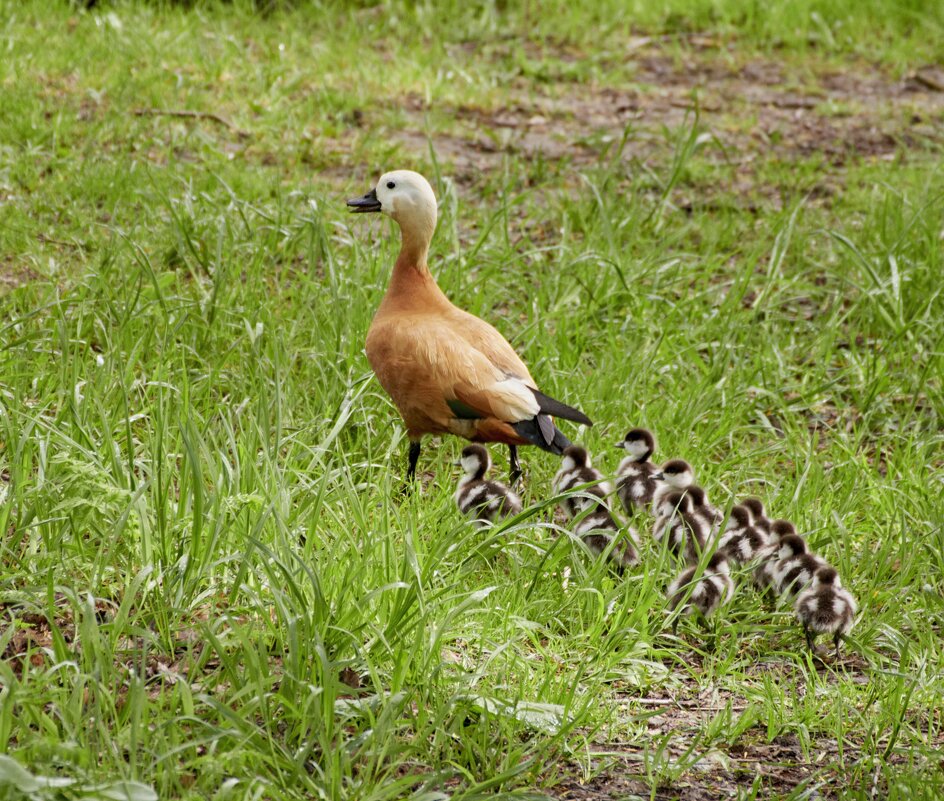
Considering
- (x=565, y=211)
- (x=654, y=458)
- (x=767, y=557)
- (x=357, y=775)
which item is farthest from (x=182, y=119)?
(x=357, y=775)

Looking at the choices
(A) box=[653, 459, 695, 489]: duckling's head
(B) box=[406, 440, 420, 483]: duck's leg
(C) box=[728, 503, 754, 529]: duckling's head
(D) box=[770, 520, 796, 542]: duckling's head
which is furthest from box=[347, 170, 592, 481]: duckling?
(D) box=[770, 520, 796, 542]: duckling's head

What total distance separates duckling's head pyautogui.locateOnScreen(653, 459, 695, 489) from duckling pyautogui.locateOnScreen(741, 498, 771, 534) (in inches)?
9.6

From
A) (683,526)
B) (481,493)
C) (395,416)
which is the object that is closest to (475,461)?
(481,493)

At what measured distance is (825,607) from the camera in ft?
14.4

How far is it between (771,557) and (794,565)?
0.13m

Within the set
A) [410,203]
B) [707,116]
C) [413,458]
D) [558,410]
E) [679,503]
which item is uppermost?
[410,203]

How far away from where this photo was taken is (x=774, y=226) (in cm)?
750

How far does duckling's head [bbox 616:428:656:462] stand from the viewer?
5.23 m

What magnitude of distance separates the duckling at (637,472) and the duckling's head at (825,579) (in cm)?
81

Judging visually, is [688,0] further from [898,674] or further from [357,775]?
[357,775]

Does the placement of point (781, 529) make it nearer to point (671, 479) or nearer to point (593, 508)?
point (671, 479)

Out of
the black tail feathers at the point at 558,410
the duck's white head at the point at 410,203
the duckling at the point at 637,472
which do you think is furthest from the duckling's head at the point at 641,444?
the duck's white head at the point at 410,203

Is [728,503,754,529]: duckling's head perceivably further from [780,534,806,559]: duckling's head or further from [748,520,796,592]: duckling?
[780,534,806,559]: duckling's head

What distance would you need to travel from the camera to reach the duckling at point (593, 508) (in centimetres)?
479
